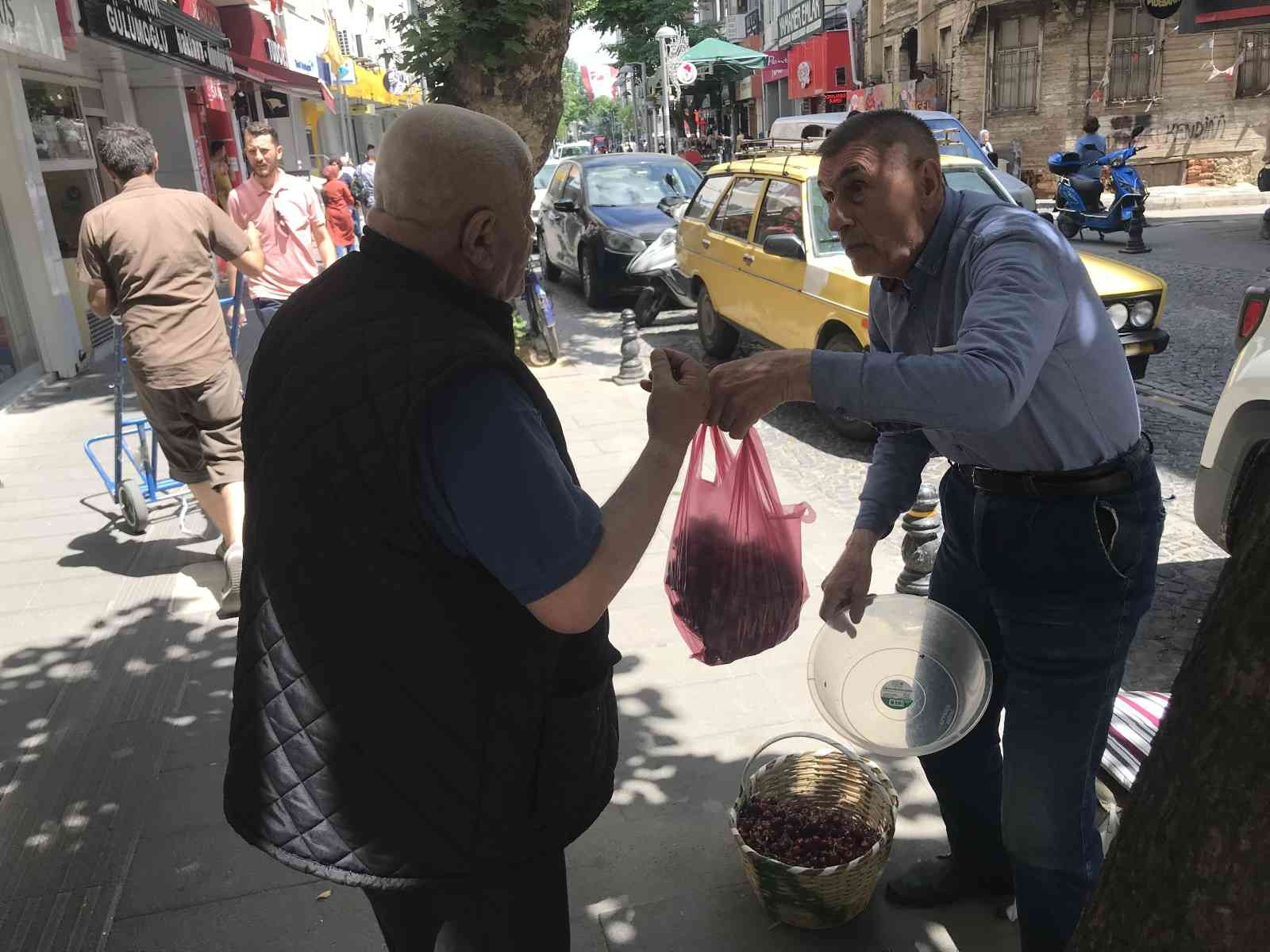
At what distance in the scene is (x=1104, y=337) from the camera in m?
2.00

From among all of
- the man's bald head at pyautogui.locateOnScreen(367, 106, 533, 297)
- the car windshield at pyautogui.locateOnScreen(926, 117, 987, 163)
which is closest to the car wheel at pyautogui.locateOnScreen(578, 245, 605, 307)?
the car windshield at pyautogui.locateOnScreen(926, 117, 987, 163)

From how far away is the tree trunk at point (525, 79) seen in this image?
26.6 feet

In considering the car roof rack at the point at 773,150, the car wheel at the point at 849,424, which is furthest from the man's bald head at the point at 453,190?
the car roof rack at the point at 773,150

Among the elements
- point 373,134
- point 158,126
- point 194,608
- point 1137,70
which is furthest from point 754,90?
point 194,608

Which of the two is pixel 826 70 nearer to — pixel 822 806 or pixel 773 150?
pixel 773 150

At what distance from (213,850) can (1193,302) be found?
1056cm

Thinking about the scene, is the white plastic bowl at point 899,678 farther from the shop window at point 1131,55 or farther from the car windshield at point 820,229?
the shop window at point 1131,55

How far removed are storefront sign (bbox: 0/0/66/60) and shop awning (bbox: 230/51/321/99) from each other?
6930 millimetres

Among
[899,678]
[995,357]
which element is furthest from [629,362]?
[995,357]

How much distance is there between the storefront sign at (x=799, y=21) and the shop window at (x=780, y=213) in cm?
3334

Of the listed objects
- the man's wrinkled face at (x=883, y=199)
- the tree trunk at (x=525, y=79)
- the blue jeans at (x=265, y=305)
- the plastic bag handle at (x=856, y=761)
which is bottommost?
the plastic bag handle at (x=856, y=761)

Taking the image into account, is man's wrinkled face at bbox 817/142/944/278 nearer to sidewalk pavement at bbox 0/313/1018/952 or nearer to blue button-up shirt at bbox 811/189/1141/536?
blue button-up shirt at bbox 811/189/1141/536

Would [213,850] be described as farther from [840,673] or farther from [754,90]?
[754,90]

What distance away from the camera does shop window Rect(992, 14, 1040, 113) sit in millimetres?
23703
